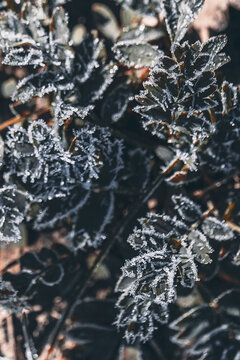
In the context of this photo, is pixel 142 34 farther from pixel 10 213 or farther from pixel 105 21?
pixel 10 213

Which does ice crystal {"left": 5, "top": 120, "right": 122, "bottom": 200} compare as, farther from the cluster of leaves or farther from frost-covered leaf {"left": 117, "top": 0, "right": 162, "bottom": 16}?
frost-covered leaf {"left": 117, "top": 0, "right": 162, "bottom": 16}

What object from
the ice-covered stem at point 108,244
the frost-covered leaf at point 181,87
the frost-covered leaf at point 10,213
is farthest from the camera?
the ice-covered stem at point 108,244

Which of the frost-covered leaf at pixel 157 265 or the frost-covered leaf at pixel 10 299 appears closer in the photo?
the frost-covered leaf at pixel 157 265

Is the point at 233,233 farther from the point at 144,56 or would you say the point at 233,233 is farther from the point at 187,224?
the point at 144,56

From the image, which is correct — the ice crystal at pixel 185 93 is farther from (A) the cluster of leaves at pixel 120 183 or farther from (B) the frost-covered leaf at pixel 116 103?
(B) the frost-covered leaf at pixel 116 103

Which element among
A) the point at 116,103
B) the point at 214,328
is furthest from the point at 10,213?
the point at 214,328

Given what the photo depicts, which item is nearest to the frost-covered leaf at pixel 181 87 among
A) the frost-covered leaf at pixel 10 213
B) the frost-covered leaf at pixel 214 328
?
the frost-covered leaf at pixel 10 213

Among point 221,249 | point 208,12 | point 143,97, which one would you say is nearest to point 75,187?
point 143,97
